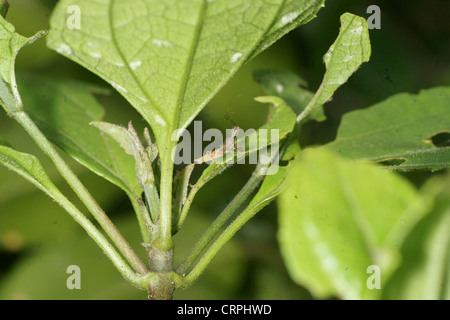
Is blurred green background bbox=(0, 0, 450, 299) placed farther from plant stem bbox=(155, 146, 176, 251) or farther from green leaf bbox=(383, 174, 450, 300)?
green leaf bbox=(383, 174, 450, 300)

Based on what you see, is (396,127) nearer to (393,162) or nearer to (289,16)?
(393,162)

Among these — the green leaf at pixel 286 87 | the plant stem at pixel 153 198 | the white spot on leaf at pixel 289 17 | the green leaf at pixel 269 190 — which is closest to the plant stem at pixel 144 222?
the plant stem at pixel 153 198

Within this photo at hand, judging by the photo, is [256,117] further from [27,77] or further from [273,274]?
[27,77]

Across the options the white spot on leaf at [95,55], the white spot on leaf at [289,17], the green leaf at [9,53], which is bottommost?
the white spot on leaf at [95,55]

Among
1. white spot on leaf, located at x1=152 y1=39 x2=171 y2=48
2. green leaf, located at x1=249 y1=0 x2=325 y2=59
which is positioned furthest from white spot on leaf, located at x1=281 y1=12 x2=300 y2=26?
white spot on leaf, located at x1=152 y1=39 x2=171 y2=48

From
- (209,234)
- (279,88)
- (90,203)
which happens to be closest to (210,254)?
(209,234)

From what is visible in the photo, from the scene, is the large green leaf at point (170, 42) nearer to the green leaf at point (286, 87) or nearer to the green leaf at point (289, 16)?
the green leaf at point (289, 16)

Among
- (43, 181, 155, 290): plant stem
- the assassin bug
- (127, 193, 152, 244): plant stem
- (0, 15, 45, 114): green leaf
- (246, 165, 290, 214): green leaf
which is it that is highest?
(0, 15, 45, 114): green leaf

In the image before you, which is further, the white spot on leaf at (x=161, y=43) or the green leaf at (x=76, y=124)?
the green leaf at (x=76, y=124)
